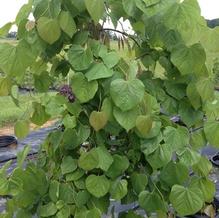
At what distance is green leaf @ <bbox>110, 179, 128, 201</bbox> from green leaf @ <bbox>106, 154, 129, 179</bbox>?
0.03 m

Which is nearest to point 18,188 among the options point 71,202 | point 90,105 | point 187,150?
point 71,202

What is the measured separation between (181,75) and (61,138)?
0.47 metres

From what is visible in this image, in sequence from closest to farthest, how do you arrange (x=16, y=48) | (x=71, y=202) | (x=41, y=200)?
(x=16, y=48), (x=71, y=202), (x=41, y=200)

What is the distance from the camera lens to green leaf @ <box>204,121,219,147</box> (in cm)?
135

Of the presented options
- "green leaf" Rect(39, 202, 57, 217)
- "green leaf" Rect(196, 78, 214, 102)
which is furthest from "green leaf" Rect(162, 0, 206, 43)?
"green leaf" Rect(39, 202, 57, 217)

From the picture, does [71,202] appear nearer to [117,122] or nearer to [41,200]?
[41,200]

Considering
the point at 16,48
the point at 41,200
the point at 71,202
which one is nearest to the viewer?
the point at 16,48

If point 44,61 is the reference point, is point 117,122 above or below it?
below

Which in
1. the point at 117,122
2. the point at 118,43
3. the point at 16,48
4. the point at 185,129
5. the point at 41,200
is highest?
the point at 16,48

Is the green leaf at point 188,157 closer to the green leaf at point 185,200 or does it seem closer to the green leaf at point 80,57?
the green leaf at point 185,200

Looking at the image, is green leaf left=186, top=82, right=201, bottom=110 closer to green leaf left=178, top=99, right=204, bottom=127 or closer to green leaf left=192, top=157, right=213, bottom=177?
green leaf left=178, top=99, right=204, bottom=127

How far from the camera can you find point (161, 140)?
53.0 inches

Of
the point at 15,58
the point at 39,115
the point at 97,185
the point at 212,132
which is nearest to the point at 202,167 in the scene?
the point at 212,132

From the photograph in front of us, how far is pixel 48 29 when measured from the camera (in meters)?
1.25
